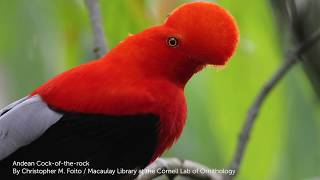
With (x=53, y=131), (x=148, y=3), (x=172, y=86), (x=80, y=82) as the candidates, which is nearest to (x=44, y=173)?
(x=53, y=131)

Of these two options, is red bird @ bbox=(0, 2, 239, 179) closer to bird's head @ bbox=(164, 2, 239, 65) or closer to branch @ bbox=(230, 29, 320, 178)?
bird's head @ bbox=(164, 2, 239, 65)

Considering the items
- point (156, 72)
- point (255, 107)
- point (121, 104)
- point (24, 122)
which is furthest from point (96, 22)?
point (255, 107)

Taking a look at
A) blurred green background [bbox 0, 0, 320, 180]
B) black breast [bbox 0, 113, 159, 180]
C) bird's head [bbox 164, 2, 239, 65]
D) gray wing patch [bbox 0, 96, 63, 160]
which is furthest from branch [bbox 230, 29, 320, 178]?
gray wing patch [bbox 0, 96, 63, 160]

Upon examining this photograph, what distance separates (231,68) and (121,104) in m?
0.40

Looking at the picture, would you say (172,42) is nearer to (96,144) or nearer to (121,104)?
(121,104)

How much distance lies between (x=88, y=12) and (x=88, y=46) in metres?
0.36

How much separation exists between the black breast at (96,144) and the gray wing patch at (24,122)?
0.02m

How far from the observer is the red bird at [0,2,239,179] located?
2564 millimetres

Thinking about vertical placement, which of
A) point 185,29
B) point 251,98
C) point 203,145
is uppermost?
point 185,29

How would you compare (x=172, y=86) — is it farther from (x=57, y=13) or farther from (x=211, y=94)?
(x=57, y=13)

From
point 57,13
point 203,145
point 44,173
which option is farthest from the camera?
point 203,145

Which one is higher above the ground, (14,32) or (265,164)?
(14,32)

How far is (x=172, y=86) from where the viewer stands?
277cm

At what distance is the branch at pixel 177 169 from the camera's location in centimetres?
286
